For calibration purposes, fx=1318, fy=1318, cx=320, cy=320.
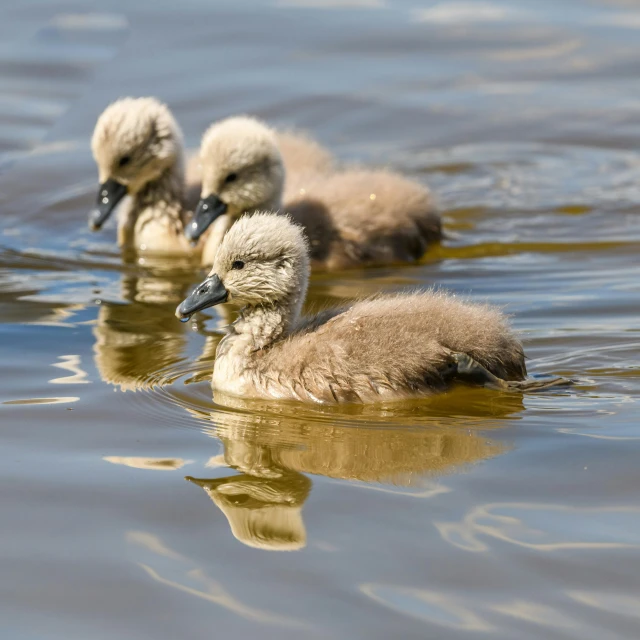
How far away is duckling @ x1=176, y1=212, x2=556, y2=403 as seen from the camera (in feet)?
16.7

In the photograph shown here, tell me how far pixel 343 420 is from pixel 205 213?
3.15 metres

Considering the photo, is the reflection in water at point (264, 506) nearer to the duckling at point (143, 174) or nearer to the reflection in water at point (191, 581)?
the reflection in water at point (191, 581)

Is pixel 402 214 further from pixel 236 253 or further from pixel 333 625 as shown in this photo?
pixel 333 625

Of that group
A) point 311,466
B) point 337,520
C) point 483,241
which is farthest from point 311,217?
point 337,520

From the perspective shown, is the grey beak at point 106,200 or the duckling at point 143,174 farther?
the duckling at point 143,174

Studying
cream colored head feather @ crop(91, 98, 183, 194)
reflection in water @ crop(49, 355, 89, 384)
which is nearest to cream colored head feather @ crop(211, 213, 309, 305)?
reflection in water @ crop(49, 355, 89, 384)

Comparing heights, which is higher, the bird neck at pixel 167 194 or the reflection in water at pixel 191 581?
the bird neck at pixel 167 194

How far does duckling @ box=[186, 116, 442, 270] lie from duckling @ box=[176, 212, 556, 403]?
2.08 m

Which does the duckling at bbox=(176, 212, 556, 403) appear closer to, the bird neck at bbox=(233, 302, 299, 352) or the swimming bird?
the bird neck at bbox=(233, 302, 299, 352)

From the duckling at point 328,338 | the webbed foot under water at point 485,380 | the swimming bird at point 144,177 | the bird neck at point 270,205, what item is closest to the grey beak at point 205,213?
the bird neck at point 270,205

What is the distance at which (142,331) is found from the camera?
6.42 metres

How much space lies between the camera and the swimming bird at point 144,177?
8.35 m

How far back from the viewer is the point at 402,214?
7.99 metres

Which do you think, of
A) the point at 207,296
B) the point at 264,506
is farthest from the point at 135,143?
the point at 264,506
